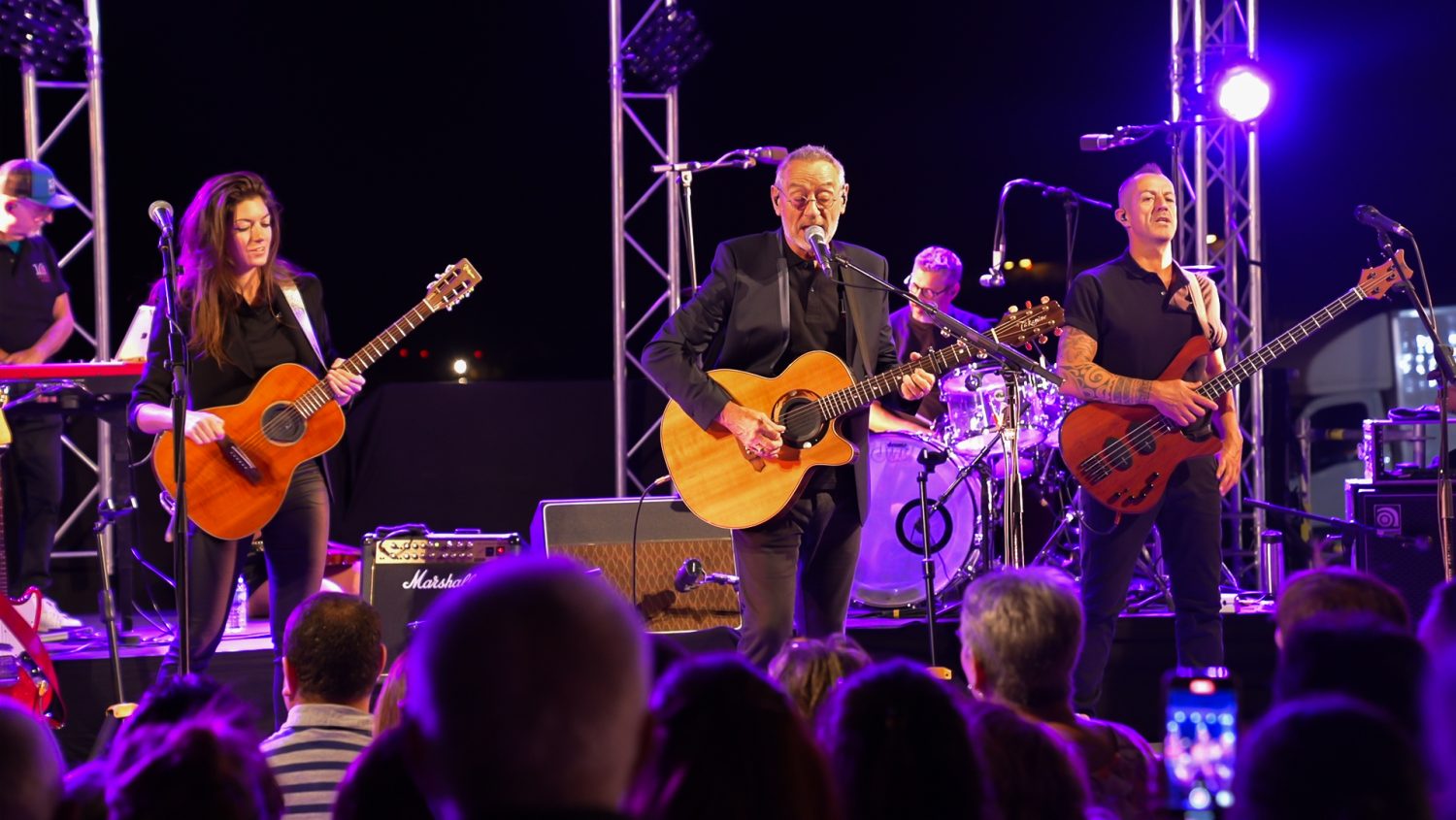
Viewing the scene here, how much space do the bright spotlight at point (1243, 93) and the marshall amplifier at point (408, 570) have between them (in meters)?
5.32

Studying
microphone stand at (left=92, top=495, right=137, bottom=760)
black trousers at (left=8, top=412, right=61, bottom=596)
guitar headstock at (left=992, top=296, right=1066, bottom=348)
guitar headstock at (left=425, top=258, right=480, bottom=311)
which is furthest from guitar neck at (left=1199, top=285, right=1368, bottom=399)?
black trousers at (left=8, top=412, right=61, bottom=596)

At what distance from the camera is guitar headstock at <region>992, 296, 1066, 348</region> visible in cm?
615

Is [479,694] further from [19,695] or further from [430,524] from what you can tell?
[430,524]

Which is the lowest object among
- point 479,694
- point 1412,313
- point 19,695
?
point 19,695

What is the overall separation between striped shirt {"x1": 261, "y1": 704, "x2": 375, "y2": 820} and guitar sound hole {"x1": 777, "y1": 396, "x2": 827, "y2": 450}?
2.41 m

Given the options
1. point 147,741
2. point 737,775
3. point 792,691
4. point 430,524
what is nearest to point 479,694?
point 737,775

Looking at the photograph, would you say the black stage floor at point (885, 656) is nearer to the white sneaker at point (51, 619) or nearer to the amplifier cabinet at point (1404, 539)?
the white sneaker at point (51, 619)

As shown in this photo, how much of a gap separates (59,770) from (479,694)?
87 cm

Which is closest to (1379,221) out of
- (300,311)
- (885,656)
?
(885,656)

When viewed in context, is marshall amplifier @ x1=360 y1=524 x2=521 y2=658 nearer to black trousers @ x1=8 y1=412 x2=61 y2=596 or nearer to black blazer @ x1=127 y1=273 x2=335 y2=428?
black blazer @ x1=127 y1=273 x2=335 y2=428

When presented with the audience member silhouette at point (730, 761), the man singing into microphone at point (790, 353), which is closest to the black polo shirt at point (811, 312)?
the man singing into microphone at point (790, 353)

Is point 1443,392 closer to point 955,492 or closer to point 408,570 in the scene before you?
point 955,492

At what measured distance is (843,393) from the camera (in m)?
5.52

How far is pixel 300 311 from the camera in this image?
5816 mm
